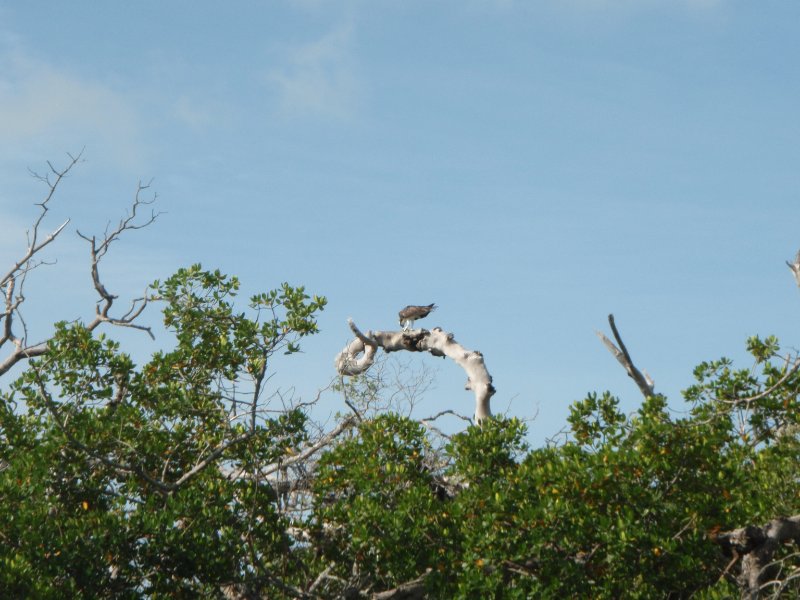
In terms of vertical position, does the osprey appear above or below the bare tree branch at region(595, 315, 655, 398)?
above

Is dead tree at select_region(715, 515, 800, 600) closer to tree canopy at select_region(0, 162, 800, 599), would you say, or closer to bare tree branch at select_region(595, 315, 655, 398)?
tree canopy at select_region(0, 162, 800, 599)

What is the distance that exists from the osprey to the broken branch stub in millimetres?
236

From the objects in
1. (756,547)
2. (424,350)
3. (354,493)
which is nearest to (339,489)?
(354,493)

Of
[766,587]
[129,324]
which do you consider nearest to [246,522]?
[766,587]

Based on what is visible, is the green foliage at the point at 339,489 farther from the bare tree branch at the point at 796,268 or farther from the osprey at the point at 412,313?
the osprey at the point at 412,313

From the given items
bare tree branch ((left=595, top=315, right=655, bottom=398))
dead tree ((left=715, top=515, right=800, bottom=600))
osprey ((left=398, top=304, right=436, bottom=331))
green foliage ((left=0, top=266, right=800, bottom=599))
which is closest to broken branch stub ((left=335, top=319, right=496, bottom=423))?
osprey ((left=398, top=304, right=436, bottom=331))

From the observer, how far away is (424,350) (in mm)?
16734

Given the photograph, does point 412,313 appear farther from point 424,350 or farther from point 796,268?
point 796,268

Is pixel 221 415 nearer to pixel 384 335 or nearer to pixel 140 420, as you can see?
pixel 140 420

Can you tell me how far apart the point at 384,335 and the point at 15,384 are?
751 cm

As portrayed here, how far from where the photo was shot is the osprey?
16.8 meters

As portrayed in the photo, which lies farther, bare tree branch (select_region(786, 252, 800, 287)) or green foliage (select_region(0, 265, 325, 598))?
bare tree branch (select_region(786, 252, 800, 287))

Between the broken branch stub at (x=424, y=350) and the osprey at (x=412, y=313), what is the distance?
24 centimetres

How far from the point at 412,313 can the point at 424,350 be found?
0.68 meters
